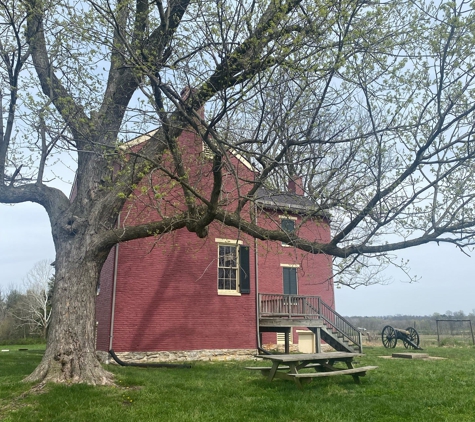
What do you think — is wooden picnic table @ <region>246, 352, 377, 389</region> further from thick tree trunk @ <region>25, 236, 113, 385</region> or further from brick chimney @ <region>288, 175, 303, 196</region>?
brick chimney @ <region>288, 175, 303, 196</region>

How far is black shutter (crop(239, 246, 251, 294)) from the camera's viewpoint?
14648 millimetres

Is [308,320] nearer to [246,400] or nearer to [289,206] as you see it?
[289,206]

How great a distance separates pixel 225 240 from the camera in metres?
14.5

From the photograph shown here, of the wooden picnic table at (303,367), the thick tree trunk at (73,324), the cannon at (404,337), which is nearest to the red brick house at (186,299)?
the thick tree trunk at (73,324)

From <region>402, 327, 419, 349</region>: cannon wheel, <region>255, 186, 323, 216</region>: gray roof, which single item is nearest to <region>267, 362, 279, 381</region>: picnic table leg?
<region>255, 186, 323, 216</region>: gray roof

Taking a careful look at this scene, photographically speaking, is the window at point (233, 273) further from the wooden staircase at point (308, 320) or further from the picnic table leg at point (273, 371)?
the picnic table leg at point (273, 371)

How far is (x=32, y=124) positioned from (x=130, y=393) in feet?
18.5

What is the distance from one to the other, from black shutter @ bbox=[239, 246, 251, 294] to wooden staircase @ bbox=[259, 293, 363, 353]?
0.68 meters

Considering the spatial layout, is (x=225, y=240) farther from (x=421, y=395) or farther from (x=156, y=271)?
(x=421, y=395)

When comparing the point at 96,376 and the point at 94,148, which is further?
the point at 94,148

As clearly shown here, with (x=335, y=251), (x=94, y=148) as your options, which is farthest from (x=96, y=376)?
(x=335, y=251)

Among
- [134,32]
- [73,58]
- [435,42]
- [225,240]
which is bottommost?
[225,240]

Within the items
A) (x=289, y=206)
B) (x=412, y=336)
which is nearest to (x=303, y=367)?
(x=289, y=206)

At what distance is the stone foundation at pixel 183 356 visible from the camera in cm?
1252
